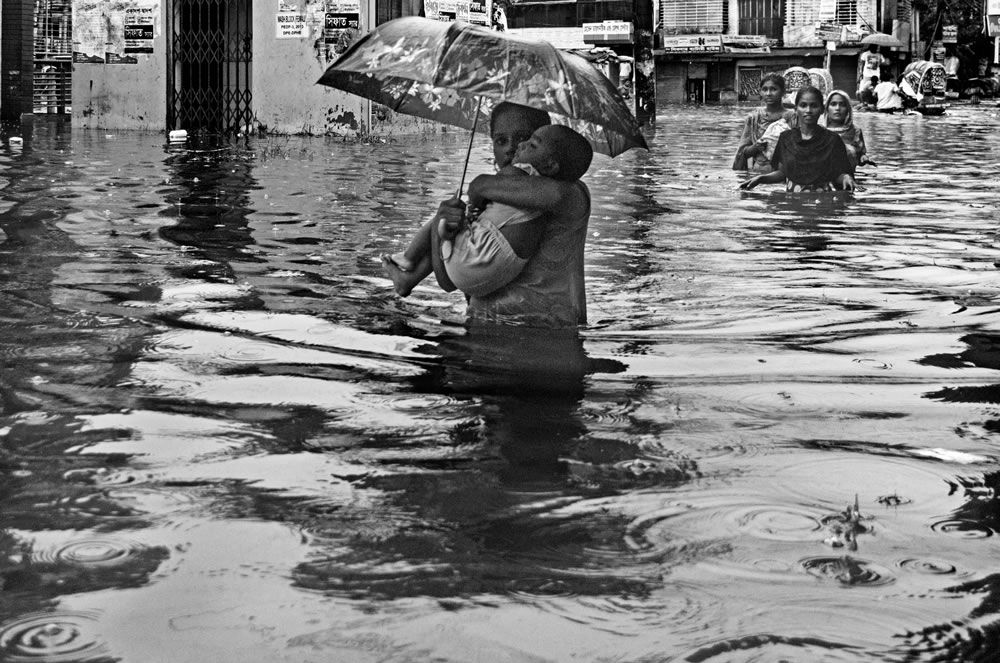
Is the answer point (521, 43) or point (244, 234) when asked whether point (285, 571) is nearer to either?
point (521, 43)

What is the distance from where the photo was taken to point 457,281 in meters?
5.43

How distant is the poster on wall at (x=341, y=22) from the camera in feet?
70.9

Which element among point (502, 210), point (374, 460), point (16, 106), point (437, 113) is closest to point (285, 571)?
point (374, 460)

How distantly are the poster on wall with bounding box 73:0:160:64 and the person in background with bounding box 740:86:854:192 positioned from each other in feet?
40.7

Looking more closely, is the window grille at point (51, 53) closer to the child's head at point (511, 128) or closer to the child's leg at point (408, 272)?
the child's leg at point (408, 272)

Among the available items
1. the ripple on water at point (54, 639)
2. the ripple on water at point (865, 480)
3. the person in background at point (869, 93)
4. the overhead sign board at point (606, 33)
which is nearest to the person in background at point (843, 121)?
the ripple on water at point (865, 480)

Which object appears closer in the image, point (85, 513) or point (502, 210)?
point (85, 513)

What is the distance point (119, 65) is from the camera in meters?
22.8

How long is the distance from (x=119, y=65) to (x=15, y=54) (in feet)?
17.4

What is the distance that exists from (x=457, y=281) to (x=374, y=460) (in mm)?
1789

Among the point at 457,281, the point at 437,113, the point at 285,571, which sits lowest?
the point at 285,571

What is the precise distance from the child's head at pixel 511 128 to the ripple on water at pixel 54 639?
315cm

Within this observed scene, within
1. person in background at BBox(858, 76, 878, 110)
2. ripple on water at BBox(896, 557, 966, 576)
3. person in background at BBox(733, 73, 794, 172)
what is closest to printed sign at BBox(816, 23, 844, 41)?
Result: person in background at BBox(858, 76, 878, 110)

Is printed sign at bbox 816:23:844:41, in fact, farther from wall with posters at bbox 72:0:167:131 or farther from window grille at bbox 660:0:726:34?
wall with posters at bbox 72:0:167:131
